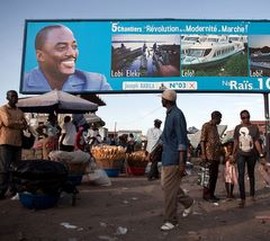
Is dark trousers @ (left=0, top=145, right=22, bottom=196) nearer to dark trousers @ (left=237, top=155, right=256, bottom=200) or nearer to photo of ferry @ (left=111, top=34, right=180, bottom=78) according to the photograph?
dark trousers @ (left=237, top=155, right=256, bottom=200)

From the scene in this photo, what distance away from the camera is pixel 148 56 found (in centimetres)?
1797

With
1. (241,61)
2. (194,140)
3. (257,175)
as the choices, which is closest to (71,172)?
(257,175)

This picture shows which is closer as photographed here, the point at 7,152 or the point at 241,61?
the point at 7,152

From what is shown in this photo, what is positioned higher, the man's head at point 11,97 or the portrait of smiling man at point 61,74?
the portrait of smiling man at point 61,74

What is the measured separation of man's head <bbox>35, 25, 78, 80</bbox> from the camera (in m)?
18.0

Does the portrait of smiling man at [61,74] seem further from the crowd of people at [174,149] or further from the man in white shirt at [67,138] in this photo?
the man in white shirt at [67,138]

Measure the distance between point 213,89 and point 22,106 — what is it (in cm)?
896

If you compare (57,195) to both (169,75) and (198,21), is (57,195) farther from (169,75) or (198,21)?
(198,21)

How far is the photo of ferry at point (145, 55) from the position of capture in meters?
17.8

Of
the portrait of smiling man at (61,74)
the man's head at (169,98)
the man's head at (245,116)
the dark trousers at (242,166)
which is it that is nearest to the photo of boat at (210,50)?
the portrait of smiling man at (61,74)

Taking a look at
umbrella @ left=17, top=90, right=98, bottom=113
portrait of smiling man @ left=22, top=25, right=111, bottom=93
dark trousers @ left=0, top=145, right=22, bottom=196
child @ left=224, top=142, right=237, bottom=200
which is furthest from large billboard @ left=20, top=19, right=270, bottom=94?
dark trousers @ left=0, top=145, right=22, bottom=196

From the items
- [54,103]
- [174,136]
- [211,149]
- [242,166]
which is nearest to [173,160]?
[174,136]

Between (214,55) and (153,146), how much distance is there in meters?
7.00

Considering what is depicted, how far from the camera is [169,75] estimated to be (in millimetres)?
17828
